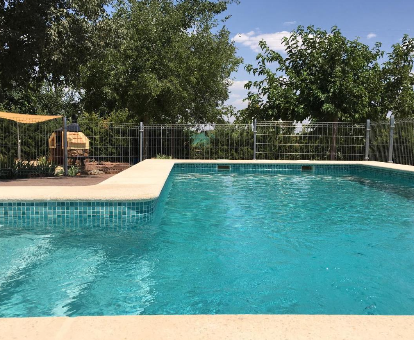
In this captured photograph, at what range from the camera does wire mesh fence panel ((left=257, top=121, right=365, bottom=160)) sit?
1677 centimetres

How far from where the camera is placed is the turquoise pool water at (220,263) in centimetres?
357

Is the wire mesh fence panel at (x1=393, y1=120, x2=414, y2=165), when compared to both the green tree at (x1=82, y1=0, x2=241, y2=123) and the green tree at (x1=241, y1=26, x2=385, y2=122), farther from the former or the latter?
the green tree at (x1=82, y1=0, x2=241, y2=123)

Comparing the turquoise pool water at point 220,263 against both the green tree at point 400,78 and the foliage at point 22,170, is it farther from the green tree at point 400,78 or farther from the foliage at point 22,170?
the green tree at point 400,78

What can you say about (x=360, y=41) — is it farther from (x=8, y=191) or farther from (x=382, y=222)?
(x=8, y=191)

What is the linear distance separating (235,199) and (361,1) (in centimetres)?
1186

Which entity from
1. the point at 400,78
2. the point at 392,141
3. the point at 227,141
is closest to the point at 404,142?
the point at 392,141

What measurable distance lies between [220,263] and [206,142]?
1269 cm

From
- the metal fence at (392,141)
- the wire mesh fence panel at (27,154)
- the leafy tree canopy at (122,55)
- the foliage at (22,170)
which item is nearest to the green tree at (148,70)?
the leafy tree canopy at (122,55)

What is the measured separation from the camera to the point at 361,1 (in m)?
16.5

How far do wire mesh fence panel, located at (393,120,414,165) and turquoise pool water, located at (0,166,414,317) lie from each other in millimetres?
7114
